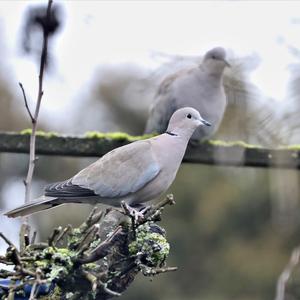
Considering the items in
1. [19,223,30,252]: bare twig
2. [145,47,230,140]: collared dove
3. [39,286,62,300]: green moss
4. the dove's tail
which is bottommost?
[145,47,230,140]: collared dove

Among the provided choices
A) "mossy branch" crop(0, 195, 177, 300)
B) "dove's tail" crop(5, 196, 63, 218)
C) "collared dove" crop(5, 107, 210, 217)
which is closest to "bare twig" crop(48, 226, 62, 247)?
"mossy branch" crop(0, 195, 177, 300)

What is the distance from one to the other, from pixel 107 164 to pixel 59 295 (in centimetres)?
72

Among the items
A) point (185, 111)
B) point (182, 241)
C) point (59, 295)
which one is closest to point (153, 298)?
point (182, 241)

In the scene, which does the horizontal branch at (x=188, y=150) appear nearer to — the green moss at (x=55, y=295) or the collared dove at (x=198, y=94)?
the collared dove at (x=198, y=94)

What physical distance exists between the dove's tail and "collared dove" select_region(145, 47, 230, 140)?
6.29 ft

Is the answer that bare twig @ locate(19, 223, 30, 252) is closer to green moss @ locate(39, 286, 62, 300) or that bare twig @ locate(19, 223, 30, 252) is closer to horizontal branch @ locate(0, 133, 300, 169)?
green moss @ locate(39, 286, 62, 300)

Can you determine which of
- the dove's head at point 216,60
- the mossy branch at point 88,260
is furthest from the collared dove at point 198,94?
the mossy branch at point 88,260

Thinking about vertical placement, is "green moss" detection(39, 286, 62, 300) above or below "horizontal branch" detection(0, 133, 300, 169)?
above

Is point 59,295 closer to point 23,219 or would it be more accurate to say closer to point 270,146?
point 23,219

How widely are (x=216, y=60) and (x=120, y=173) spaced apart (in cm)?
202

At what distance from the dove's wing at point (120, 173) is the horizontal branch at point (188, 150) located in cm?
71

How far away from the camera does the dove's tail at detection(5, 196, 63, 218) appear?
2646 mm

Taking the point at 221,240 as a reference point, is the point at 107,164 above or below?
above

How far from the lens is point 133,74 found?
10266 millimetres
